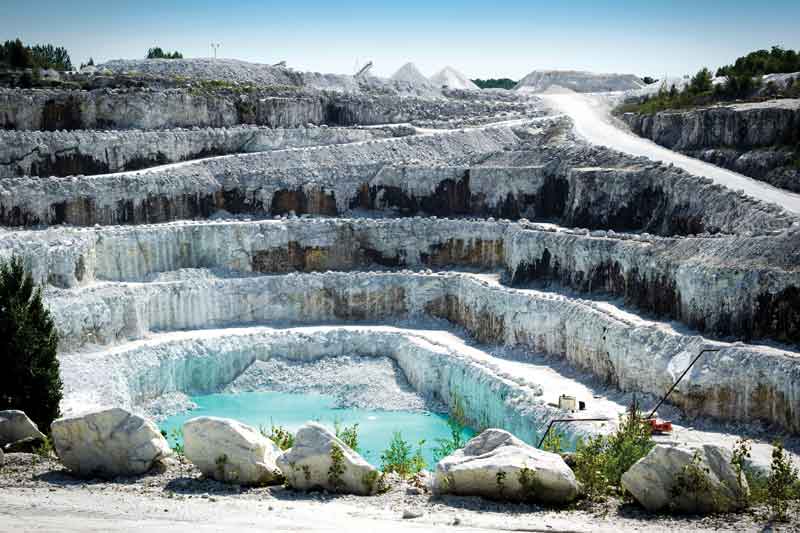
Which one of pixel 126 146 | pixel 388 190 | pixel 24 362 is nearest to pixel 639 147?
pixel 388 190

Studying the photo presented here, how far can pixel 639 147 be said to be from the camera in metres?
59.4

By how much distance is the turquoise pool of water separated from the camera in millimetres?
38844

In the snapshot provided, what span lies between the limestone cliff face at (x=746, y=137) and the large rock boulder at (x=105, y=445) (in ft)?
111

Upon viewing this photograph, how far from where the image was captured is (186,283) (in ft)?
157

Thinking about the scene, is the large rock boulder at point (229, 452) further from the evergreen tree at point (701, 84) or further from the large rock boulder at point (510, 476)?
the evergreen tree at point (701, 84)

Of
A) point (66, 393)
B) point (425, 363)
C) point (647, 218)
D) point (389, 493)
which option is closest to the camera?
point (389, 493)

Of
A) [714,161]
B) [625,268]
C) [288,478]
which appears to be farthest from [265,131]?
[288,478]

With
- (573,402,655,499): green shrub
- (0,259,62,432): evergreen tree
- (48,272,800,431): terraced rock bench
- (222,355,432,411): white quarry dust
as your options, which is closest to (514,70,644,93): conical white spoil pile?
(48,272,800,431): terraced rock bench

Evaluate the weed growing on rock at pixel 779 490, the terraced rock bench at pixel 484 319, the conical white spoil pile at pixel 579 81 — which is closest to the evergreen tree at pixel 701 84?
the terraced rock bench at pixel 484 319

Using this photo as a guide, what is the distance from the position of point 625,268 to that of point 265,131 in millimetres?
30269

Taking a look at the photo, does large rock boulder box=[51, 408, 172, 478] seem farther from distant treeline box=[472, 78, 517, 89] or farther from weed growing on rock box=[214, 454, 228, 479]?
distant treeline box=[472, 78, 517, 89]

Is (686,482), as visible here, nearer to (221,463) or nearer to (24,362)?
(221,463)

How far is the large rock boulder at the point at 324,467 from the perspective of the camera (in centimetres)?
Result: 2062

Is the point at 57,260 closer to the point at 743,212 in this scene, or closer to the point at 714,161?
the point at 743,212
